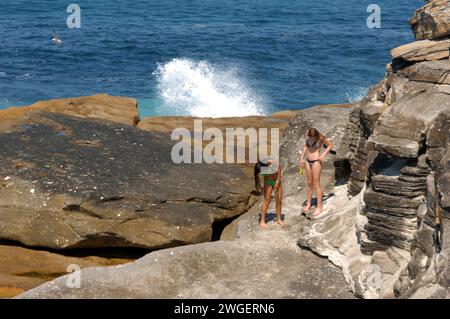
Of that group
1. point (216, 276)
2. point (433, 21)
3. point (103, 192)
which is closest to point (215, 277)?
point (216, 276)

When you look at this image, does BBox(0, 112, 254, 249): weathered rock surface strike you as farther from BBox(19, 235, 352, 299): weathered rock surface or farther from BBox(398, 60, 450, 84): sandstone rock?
BBox(398, 60, 450, 84): sandstone rock

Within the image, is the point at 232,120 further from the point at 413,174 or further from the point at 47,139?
the point at 413,174

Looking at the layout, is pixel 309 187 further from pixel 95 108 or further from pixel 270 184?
pixel 95 108

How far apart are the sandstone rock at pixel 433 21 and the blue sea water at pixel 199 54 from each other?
54.2 feet

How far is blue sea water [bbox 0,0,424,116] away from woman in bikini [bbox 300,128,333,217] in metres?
16.3

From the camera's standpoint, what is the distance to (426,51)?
13.3 m

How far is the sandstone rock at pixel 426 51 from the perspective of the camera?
13.2 meters

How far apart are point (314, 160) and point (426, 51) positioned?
2.78m

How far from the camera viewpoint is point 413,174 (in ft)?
37.7

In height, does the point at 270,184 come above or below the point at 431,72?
below

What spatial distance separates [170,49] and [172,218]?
26.4 meters

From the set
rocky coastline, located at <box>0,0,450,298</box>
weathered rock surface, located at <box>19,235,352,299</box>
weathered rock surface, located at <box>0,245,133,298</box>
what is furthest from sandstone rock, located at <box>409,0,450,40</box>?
weathered rock surface, located at <box>0,245,133,298</box>

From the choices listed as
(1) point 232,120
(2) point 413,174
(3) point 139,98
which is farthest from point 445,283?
(3) point 139,98

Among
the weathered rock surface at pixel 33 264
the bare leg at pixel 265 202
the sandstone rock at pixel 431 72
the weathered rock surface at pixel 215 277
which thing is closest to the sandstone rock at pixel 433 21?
the sandstone rock at pixel 431 72
